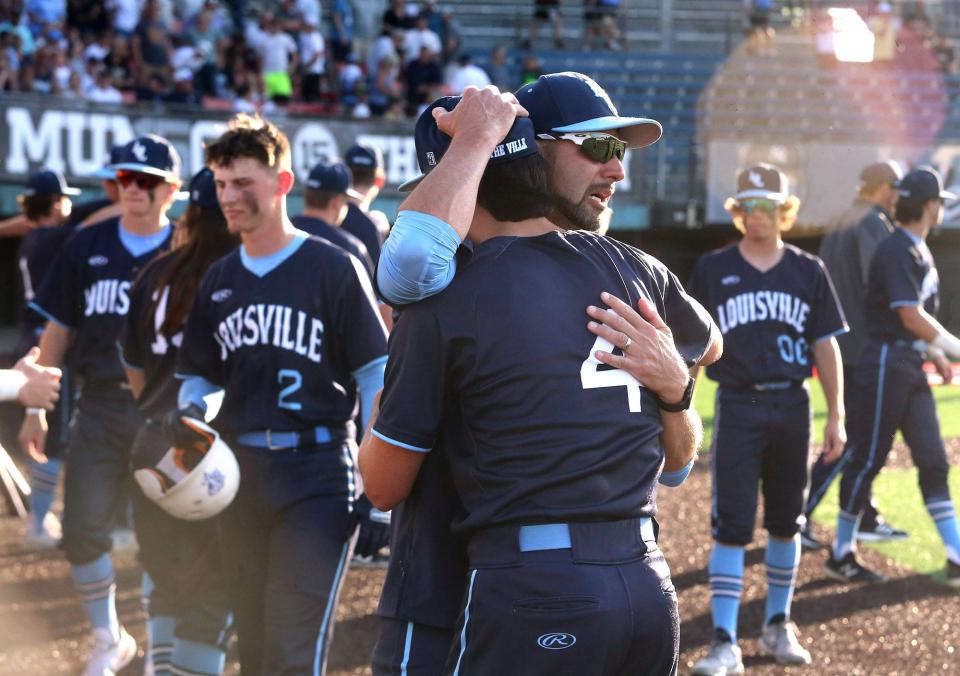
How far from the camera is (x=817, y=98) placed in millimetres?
23875

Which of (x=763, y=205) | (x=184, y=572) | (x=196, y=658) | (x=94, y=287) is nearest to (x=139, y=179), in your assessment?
(x=94, y=287)

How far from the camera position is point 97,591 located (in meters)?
5.98

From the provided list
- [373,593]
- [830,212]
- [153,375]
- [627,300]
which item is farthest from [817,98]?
[627,300]

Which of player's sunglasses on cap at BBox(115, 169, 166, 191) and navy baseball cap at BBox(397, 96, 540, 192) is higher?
navy baseball cap at BBox(397, 96, 540, 192)

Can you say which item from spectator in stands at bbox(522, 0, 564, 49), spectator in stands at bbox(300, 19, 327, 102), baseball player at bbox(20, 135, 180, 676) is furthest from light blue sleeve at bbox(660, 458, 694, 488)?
spectator in stands at bbox(522, 0, 564, 49)

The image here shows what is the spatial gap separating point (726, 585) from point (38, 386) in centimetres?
356

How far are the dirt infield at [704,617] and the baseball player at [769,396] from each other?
12.6 inches

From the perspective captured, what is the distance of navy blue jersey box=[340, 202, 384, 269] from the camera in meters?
8.54

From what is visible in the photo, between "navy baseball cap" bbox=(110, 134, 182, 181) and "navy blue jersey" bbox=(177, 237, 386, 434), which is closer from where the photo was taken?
"navy blue jersey" bbox=(177, 237, 386, 434)

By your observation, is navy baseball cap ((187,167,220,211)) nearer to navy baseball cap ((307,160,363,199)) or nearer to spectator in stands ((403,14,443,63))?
navy baseball cap ((307,160,363,199))

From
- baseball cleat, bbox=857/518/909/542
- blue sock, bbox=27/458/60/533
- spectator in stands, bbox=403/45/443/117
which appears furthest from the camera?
spectator in stands, bbox=403/45/443/117

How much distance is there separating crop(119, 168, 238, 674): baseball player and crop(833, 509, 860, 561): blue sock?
4.17 meters

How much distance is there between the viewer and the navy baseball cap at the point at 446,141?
2816 mm

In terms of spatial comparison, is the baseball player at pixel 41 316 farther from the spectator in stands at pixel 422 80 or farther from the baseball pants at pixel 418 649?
the spectator in stands at pixel 422 80
